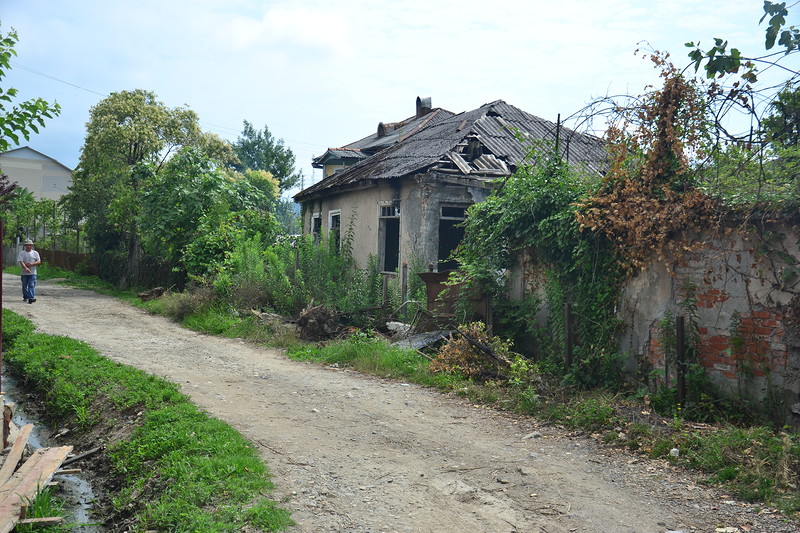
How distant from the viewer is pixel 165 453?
5805 millimetres

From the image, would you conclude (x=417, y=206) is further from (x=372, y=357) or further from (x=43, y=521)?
(x=43, y=521)

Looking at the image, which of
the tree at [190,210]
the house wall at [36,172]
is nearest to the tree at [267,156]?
the house wall at [36,172]

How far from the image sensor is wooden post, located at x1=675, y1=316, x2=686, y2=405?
6539 mm

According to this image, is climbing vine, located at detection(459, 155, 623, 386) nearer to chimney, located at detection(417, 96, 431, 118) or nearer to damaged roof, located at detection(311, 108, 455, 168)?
damaged roof, located at detection(311, 108, 455, 168)

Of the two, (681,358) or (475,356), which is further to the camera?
(475,356)

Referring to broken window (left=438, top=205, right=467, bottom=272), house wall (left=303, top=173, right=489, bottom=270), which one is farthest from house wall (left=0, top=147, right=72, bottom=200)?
broken window (left=438, top=205, right=467, bottom=272)

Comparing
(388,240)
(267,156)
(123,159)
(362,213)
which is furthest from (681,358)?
(267,156)

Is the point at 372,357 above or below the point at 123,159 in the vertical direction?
below

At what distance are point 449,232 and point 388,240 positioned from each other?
1640 mm

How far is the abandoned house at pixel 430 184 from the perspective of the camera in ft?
43.5

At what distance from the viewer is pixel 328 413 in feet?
23.0

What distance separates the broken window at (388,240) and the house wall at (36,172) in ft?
145

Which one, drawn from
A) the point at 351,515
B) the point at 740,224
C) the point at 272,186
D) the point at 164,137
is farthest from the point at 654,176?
the point at 272,186

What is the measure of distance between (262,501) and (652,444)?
3392 millimetres
